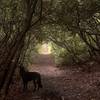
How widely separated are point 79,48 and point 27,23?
12.4m

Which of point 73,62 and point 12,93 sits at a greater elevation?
point 12,93

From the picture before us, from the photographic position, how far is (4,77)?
11.0 m

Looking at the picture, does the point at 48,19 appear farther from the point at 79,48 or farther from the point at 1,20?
the point at 79,48

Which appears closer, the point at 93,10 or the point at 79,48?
the point at 93,10

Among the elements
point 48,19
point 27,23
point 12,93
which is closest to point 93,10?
point 48,19

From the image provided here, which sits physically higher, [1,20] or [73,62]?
[1,20]

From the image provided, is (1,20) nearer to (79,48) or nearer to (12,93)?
(12,93)

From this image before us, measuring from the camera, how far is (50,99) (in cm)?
1064

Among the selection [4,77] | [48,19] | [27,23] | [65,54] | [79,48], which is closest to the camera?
[27,23]

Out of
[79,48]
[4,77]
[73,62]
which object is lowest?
[73,62]

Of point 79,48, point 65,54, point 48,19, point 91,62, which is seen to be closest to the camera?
point 48,19

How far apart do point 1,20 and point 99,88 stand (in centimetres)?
499

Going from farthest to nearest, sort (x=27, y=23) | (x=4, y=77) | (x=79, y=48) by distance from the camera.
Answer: (x=79, y=48)
(x=4, y=77)
(x=27, y=23)

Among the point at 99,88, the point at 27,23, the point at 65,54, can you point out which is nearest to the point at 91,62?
the point at 65,54
